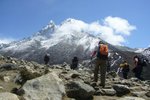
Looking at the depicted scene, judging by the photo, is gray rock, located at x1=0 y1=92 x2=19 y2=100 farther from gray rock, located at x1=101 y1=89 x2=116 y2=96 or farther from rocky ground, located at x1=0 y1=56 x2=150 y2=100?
gray rock, located at x1=101 y1=89 x2=116 y2=96

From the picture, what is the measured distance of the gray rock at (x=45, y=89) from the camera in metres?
15.0

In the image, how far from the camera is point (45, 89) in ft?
50.6

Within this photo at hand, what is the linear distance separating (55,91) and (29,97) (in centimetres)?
120

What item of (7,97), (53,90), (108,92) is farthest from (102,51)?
(7,97)

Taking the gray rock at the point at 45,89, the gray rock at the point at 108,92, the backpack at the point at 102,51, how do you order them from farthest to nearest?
the backpack at the point at 102,51, the gray rock at the point at 108,92, the gray rock at the point at 45,89

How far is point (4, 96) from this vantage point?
14.3 meters

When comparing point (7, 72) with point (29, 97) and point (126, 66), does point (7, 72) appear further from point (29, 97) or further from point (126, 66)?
point (126, 66)

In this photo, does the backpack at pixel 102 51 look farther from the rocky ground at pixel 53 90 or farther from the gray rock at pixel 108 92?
the gray rock at pixel 108 92

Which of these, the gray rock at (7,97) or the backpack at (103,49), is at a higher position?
the backpack at (103,49)

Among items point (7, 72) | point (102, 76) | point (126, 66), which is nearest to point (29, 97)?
point (102, 76)

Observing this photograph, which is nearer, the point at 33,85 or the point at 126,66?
the point at 33,85

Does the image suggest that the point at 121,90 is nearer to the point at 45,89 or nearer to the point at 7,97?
the point at 45,89

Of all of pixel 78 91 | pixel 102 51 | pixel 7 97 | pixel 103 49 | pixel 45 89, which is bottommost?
pixel 7 97

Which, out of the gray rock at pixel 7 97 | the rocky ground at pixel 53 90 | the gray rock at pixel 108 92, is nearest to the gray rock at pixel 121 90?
the rocky ground at pixel 53 90
